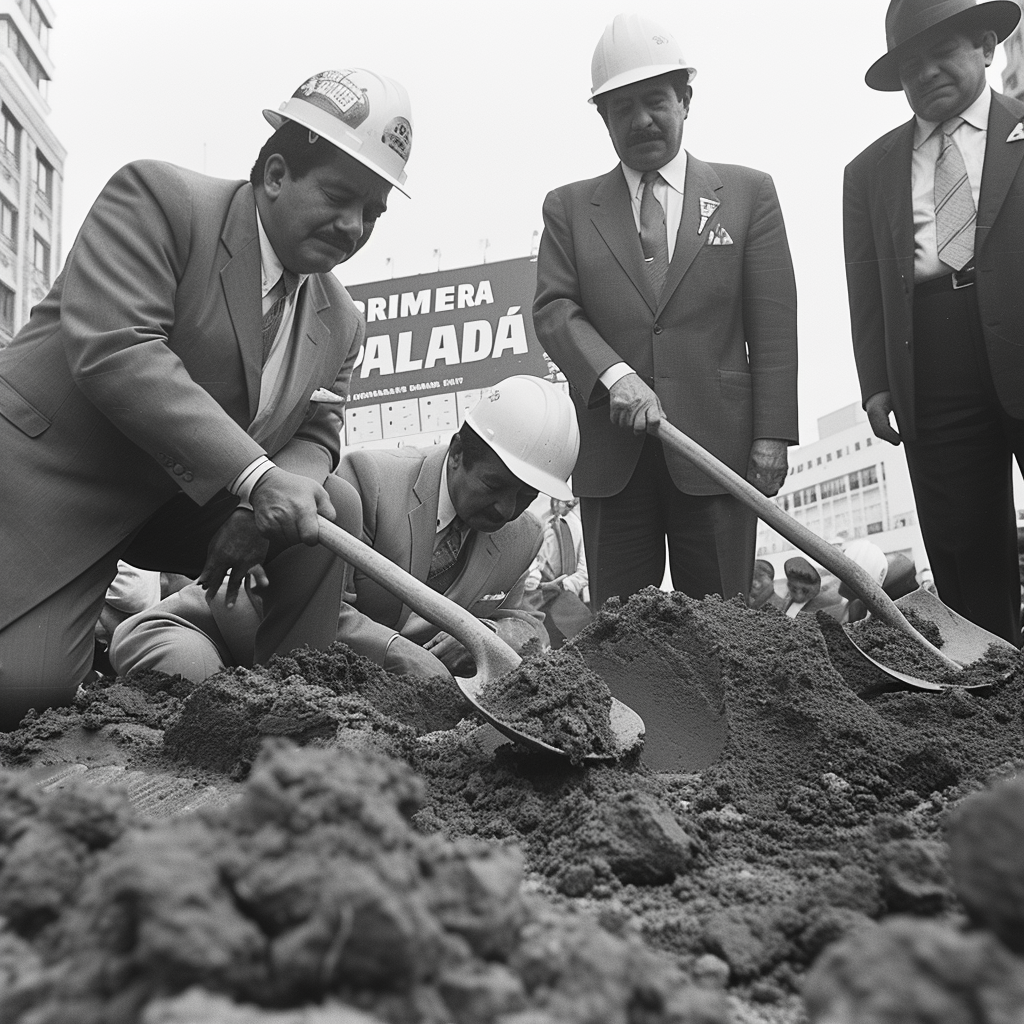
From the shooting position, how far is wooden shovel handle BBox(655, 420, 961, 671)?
318cm

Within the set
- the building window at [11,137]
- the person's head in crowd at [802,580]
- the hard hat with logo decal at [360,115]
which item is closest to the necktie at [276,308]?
the hard hat with logo decal at [360,115]

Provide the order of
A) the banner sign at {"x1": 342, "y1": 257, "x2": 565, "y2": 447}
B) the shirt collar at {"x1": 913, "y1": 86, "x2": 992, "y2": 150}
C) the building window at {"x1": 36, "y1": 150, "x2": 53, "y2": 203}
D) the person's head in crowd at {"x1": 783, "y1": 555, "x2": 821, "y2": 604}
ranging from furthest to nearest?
the building window at {"x1": 36, "y1": 150, "x2": 53, "y2": 203}
the banner sign at {"x1": 342, "y1": 257, "x2": 565, "y2": 447}
the person's head in crowd at {"x1": 783, "y1": 555, "x2": 821, "y2": 604}
the shirt collar at {"x1": 913, "y1": 86, "x2": 992, "y2": 150}

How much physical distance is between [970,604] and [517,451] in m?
1.70

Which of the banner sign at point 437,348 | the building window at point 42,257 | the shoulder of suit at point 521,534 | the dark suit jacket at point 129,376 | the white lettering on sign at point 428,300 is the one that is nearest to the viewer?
the dark suit jacket at point 129,376

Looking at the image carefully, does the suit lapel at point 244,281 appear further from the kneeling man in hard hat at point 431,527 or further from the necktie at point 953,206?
the necktie at point 953,206

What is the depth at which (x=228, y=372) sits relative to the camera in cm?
297

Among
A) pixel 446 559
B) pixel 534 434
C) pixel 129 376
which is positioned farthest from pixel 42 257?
pixel 129 376

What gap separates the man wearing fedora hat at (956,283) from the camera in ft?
11.2

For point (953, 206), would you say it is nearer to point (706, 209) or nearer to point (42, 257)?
point (706, 209)

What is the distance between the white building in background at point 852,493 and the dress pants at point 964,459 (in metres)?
10.0

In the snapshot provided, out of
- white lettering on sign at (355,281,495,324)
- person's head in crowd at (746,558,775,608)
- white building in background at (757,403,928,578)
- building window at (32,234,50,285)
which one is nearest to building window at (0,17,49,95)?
building window at (32,234,50,285)

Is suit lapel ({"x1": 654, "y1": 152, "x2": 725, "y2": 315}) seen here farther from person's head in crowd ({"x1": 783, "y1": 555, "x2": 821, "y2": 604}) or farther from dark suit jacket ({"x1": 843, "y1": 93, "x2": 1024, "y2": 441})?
person's head in crowd ({"x1": 783, "y1": 555, "x2": 821, "y2": 604})

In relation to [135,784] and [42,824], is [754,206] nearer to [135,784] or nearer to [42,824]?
[135,784]

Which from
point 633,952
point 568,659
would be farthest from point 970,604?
point 633,952
